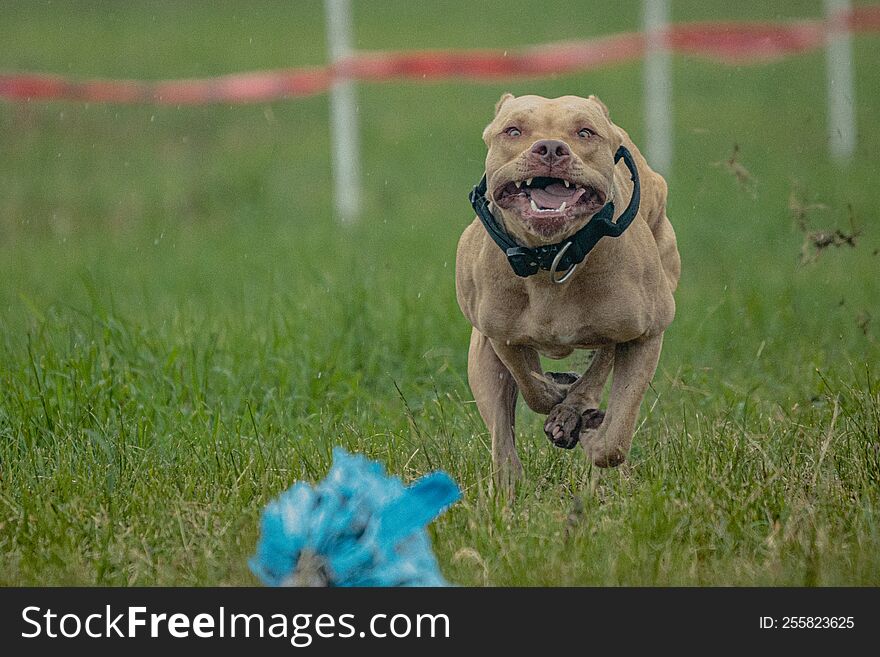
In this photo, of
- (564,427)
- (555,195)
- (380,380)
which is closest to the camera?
(555,195)

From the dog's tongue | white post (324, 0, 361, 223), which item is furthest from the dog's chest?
white post (324, 0, 361, 223)

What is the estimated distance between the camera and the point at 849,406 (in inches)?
190

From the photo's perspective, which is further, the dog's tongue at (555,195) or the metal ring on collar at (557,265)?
the metal ring on collar at (557,265)

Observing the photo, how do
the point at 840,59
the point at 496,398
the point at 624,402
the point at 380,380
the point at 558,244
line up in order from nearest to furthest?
the point at 558,244
the point at 624,402
the point at 496,398
the point at 380,380
the point at 840,59

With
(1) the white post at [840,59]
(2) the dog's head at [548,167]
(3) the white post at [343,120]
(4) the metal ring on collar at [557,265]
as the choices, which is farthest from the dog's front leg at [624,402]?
(1) the white post at [840,59]

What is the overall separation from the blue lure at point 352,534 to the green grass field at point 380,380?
9.0 inches

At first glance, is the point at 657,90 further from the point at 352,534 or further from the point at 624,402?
the point at 352,534

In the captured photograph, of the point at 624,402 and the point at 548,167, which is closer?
the point at 548,167

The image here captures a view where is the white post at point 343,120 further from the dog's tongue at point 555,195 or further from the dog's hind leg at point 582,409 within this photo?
the dog's tongue at point 555,195

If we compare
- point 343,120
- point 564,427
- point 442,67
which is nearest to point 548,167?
point 564,427

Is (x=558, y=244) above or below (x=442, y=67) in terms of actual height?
below

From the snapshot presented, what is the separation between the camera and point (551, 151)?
149 inches

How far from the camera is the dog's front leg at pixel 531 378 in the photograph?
4.50 metres

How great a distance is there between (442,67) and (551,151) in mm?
8294
